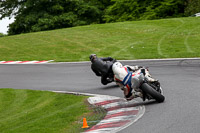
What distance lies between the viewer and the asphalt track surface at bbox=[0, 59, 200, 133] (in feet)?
24.7

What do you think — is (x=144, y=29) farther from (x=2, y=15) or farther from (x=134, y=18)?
(x=2, y=15)

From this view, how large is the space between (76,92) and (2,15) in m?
45.6

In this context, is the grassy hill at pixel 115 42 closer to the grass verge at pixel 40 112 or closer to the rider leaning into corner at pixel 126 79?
the grass verge at pixel 40 112

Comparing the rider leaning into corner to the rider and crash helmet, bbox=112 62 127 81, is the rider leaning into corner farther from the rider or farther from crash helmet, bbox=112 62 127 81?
the rider

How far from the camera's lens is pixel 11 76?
18562 mm

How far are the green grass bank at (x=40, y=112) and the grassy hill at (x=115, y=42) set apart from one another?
10.2m

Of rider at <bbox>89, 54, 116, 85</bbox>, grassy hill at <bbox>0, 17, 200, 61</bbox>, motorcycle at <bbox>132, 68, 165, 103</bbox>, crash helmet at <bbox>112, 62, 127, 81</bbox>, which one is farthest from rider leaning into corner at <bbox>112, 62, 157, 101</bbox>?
grassy hill at <bbox>0, 17, 200, 61</bbox>

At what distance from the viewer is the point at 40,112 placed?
10.2m

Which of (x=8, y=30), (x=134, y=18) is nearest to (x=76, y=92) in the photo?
(x=134, y=18)

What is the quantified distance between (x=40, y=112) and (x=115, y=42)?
19.7 metres

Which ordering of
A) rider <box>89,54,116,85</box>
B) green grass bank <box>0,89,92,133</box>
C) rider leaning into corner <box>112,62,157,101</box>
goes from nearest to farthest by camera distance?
green grass bank <box>0,89,92,133</box>, rider leaning into corner <box>112,62,157,101</box>, rider <box>89,54,116,85</box>

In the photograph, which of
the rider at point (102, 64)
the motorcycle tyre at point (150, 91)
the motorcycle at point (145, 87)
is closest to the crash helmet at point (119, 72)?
the motorcycle at point (145, 87)

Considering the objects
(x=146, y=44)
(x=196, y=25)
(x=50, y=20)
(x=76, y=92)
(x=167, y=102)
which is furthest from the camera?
(x=50, y=20)

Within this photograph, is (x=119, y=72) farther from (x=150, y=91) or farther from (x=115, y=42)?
(x=115, y=42)
